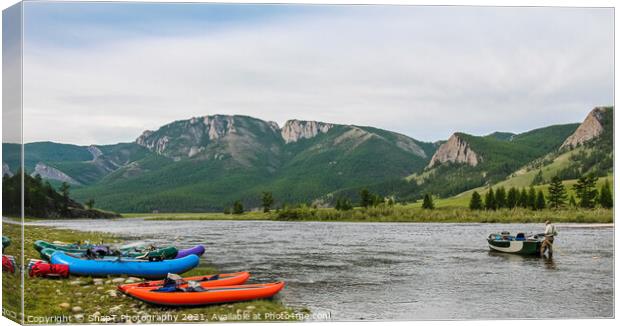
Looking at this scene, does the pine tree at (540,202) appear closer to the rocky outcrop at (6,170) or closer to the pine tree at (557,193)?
the pine tree at (557,193)

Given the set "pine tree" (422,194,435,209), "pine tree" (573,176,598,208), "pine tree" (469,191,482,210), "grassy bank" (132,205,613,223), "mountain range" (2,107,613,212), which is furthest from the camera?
"pine tree" (422,194,435,209)

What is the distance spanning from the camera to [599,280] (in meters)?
13.4

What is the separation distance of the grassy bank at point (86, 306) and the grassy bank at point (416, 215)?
3740 millimetres

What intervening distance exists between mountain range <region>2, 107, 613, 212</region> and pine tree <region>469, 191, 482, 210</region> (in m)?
0.44

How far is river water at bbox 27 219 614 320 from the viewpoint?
12203mm

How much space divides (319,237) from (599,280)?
24.7 ft

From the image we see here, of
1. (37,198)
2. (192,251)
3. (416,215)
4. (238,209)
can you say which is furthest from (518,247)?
(37,198)

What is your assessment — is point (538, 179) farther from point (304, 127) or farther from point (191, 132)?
point (191, 132)

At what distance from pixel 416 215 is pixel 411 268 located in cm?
625

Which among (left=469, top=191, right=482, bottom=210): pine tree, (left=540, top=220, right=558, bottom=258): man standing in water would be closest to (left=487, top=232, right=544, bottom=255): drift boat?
(left=540, top=220, right=558, bottom=258): man standing in water

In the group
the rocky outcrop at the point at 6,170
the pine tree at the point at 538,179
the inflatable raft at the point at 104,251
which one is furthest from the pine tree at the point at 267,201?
the rocky outcrop at the point at 6,170

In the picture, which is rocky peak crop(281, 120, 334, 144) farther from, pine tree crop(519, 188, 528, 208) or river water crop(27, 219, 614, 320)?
pine tree crop(519, 188, 528, 208)

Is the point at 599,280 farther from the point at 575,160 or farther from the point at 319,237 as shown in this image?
the point at 319,237

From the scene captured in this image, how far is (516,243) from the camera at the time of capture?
1636 cm
